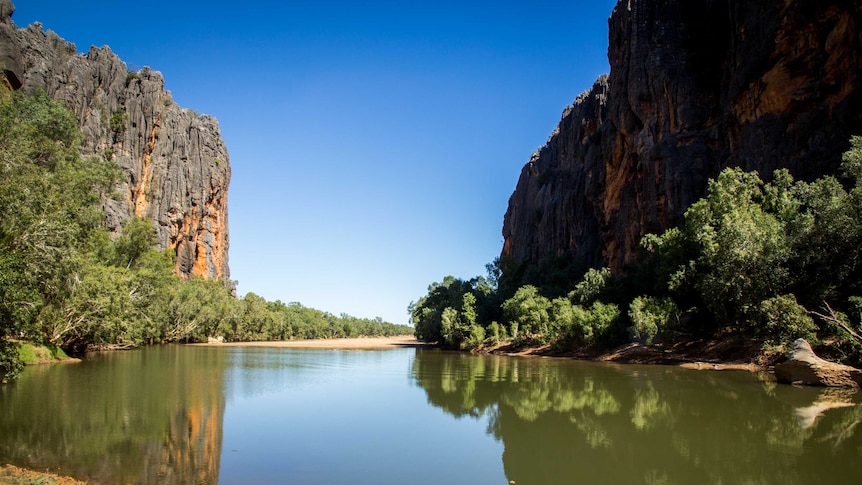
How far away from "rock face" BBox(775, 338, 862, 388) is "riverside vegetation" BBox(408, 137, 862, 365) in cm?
197

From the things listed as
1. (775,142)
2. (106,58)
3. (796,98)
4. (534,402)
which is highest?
(106,58)

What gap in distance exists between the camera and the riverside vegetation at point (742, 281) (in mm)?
25797

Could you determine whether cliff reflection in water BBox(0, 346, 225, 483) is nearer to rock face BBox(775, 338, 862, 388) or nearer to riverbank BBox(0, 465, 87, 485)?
riverbank BBox(0, 465, 87, 485)

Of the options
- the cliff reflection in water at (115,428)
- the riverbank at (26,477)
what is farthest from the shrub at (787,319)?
the riverbank at (26,477)

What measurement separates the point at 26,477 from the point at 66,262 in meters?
16.6

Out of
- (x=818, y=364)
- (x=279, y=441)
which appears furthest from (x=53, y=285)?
(x=818, y=364)

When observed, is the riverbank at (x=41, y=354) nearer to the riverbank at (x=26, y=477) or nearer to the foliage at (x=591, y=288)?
the riverbank at (x=26, y=477)

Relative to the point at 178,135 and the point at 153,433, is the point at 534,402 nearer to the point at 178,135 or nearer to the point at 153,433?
the point at 153,433

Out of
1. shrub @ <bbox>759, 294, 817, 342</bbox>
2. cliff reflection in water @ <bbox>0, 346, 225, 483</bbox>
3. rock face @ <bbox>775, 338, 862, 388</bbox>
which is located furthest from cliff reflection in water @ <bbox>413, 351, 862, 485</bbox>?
cliff reflection in water @ <bbox>0, 346, 225, 483</bbox>

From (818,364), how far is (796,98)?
26.0 m

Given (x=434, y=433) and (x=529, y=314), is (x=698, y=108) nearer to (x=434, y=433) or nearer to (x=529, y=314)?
(x=529, y=314)

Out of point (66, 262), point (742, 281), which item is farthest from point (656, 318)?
point (66, 262)

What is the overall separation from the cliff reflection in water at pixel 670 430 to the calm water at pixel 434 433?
0.21 feet

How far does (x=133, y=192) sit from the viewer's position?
99.2 m
